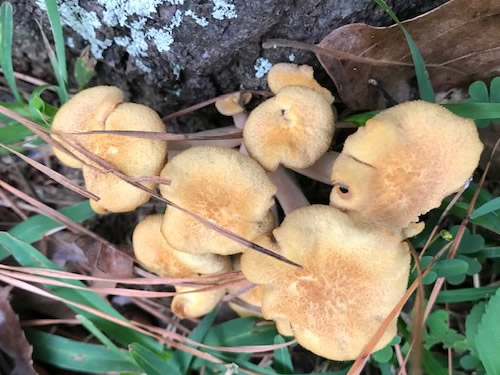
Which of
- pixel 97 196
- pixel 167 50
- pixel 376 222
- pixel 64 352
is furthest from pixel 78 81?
pixel 376 222

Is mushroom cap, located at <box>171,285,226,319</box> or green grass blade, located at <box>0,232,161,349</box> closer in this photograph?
mushroom cap, located at <box>171,285,226,319</box>

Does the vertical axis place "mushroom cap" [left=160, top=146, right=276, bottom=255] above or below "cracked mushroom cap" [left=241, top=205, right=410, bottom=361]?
above

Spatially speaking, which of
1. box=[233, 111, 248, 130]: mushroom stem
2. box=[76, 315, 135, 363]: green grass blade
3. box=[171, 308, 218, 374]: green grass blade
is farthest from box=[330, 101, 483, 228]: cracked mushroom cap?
box=[76, 315, 135, 363]: green grass blade

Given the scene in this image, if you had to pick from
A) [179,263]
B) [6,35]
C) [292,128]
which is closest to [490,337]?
[292,128]

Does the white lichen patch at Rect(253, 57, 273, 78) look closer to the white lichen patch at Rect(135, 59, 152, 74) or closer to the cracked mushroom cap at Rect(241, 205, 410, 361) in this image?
the white lichen patch at Rect(135, 59, 152, 74)

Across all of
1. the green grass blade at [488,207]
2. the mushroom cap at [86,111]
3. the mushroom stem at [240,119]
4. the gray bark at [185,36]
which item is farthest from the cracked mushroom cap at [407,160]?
the mushroom cap at [86,111]

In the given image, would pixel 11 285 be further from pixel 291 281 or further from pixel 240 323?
pixel 291 281

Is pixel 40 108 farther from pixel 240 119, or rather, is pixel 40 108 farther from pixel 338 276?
pixel 338 276
